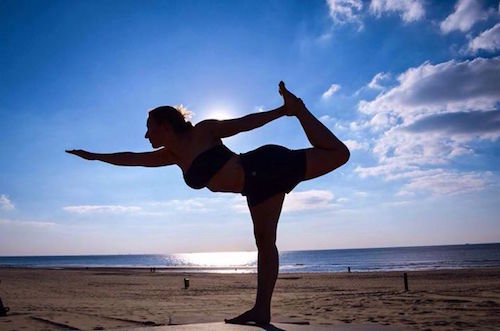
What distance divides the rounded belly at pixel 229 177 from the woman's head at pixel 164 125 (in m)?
0.48

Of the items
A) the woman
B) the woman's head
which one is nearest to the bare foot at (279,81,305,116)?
the woman

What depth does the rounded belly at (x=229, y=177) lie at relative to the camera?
10.2 ft

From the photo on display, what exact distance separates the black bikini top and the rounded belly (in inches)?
1.2

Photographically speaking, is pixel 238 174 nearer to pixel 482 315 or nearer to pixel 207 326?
pixel 207 326

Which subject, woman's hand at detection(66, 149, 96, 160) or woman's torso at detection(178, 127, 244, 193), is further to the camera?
woman's hand at detection(66, 149, 96, 160)

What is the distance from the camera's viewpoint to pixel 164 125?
3.34 m

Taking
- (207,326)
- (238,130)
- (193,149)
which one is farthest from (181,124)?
(207,326)

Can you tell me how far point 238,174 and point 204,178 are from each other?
0.84 ft

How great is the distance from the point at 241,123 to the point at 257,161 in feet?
1.11

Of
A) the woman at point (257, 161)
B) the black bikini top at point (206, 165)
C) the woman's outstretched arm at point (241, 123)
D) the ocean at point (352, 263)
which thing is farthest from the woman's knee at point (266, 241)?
the ocean at point (352, 263)

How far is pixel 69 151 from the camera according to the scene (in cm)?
369

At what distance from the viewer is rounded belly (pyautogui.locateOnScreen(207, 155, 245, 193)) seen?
3121mm

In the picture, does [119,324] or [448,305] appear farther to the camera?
[448,305]

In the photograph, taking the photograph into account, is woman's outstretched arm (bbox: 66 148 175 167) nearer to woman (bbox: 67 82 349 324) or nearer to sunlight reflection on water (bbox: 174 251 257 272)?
woman (bbox: 67 82 349 324)
